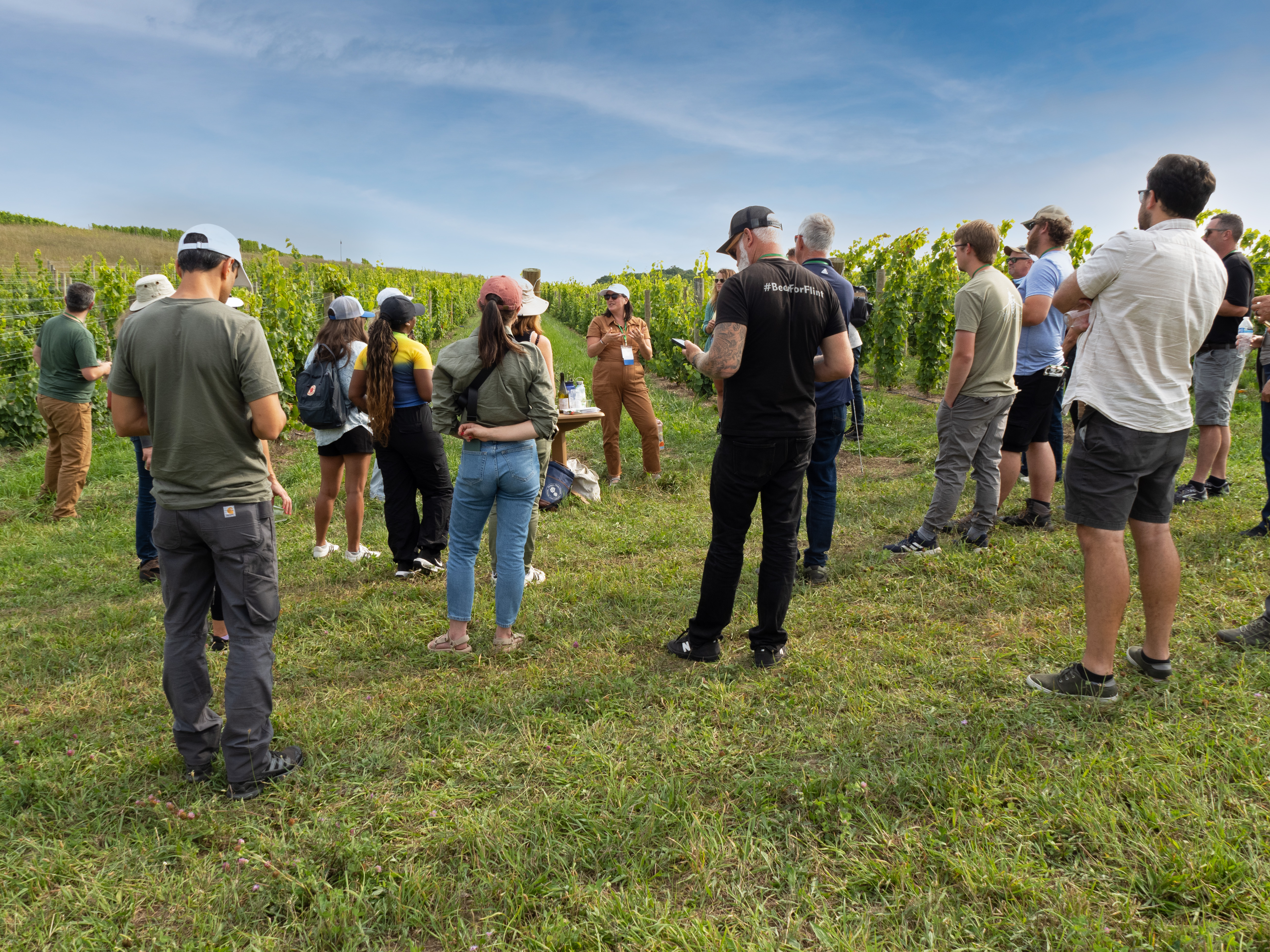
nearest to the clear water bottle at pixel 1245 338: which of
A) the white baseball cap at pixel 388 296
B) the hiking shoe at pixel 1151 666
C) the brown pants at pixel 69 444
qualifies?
the hiking shoe at pixel 1151 666

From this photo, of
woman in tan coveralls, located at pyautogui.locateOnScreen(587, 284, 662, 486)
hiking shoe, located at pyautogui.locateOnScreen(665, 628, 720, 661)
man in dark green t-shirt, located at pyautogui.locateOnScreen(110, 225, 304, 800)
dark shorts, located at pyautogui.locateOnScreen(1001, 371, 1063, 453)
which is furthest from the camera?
woman in tan coveralls, located at pyautogui.locateOnScreen(587, 284, 662, 486)

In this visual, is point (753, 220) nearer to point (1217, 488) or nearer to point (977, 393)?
point (977, 393)

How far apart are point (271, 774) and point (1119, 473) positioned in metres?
3.41

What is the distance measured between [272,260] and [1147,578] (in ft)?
41.3

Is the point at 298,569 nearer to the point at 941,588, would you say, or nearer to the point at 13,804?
the point at 13,804

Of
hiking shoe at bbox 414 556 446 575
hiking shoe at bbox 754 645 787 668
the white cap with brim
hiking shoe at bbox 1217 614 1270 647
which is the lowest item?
hiking shoe at bbox 414 556 446 575

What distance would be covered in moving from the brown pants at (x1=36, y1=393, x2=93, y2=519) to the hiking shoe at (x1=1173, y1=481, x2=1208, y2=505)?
9.03 m

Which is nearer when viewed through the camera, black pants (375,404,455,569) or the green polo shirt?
black pants (375,404,455,569)

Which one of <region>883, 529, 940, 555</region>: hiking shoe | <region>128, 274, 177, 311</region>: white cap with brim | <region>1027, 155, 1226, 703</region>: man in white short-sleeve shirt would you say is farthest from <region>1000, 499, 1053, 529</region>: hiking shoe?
<region>128, 274, 177, 311</region>: white cap with brim

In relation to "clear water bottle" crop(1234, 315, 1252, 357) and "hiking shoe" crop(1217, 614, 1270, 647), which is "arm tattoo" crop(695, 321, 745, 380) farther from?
"clear water bottle" crop(1234, 315, 1252, 357)

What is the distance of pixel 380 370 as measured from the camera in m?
4.45

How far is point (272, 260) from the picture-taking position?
11891 millimetres

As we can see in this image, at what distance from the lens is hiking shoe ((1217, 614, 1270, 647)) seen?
3283 millimetres

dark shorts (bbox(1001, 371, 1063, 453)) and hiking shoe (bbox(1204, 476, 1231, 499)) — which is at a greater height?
dark shorts (bbox(1001, 371, 1063, 453))
